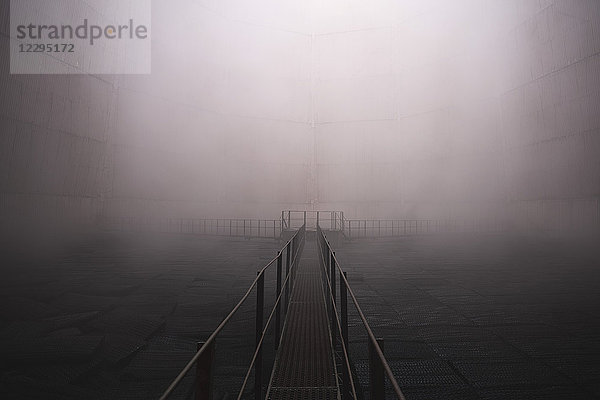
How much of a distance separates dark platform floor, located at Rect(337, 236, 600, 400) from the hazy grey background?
7.28 m

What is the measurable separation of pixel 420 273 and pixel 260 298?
4.50m

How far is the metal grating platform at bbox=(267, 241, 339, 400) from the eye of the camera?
1.79 metres

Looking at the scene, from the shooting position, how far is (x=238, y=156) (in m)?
17.1

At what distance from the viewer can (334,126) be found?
19.0 m

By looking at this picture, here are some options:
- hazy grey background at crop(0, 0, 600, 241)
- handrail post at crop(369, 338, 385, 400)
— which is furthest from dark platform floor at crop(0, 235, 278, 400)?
hazy grey background at crop(0, 0, 600, 241)

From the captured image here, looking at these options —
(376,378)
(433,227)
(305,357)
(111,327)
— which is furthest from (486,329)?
(433,227)

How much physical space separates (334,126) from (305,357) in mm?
17614

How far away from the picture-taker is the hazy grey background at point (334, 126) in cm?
1030

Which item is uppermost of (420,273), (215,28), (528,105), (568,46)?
(215,28)

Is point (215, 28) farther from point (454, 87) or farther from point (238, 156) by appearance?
point (454, 87)

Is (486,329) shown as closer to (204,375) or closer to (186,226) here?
(204,375)

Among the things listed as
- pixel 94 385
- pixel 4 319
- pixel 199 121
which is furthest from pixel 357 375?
pixel 199 121

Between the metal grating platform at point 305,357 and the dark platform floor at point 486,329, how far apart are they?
30 cm

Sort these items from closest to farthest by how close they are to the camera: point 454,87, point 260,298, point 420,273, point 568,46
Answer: point 260,298, point 420,273, point 568,46, point 454,87
